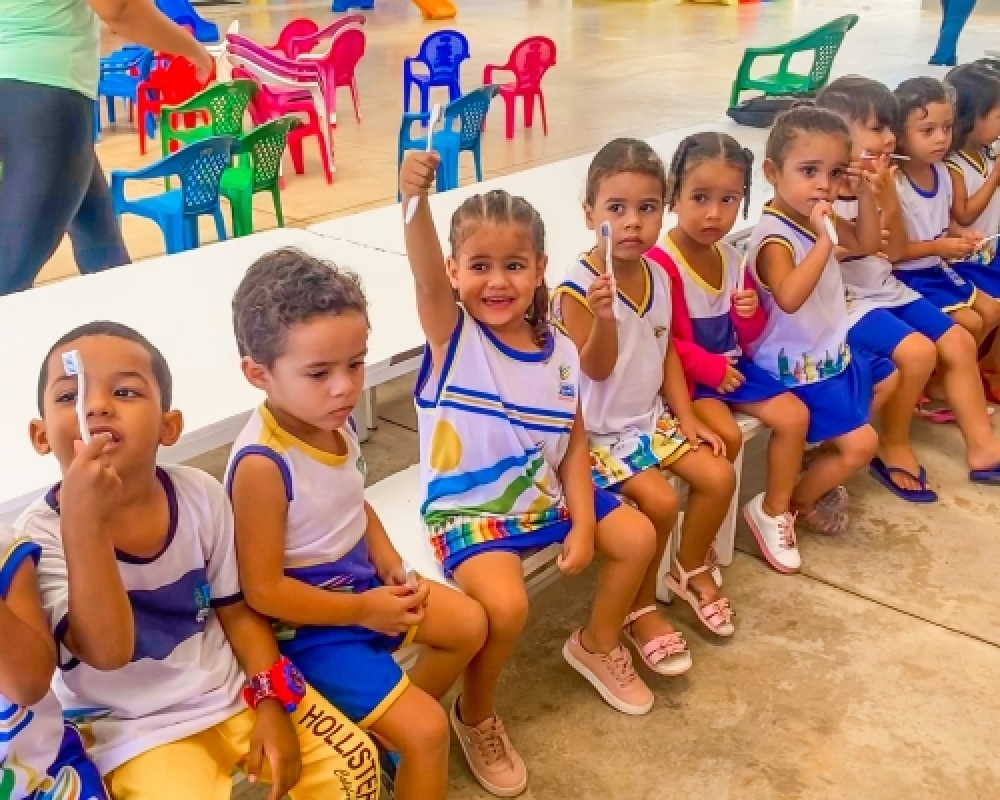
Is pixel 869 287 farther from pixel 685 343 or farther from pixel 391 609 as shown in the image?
pixel 391 609

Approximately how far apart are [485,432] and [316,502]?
0.46 m

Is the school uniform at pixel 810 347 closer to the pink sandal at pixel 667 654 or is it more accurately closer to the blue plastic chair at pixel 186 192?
the pink sandal at pixel 667 654

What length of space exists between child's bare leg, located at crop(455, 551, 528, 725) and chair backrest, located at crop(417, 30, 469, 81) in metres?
6.65

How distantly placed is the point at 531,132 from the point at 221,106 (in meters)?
3.21

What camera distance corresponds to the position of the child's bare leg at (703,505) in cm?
249

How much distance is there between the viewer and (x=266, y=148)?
16.1ft

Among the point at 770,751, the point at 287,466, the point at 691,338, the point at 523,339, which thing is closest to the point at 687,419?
the point at 691,338

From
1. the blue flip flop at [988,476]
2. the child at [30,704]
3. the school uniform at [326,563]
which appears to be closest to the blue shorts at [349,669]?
the school uniform at [326,563]

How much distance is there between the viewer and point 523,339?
214 centimetres

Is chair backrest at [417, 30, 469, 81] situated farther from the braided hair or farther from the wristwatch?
the wristwatch

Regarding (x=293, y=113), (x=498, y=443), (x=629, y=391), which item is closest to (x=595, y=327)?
(x=629, y=391)

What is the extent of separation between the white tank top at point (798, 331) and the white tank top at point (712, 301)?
14cm

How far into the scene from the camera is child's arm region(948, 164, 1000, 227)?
358cm

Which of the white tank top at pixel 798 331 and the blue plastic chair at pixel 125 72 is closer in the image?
the white tank top at pixel 798 331
